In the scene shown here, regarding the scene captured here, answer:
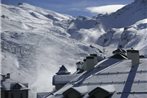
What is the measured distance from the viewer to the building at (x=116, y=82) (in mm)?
28578

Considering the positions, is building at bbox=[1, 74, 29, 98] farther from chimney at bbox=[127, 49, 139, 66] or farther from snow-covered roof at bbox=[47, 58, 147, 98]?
chimney at bbox=[127, 49, 139, 66]

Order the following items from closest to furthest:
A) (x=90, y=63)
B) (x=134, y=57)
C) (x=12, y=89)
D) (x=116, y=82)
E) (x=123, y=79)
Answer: (x=116, y=82)
(x=123, y=79)
(x=134, y=57)
(x=90, y=63)
(x=12, y=89)

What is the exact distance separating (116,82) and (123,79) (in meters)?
0.53

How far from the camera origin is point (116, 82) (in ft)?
99.1

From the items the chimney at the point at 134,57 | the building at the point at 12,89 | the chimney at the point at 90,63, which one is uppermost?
the chimney at the point at 134,57

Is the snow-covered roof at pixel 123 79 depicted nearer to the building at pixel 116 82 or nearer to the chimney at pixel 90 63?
the building at pixel 116 82

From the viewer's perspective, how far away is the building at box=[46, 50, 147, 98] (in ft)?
93.8

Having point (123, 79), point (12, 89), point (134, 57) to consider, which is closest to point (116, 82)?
point (123, 79)

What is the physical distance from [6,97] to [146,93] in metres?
57.6

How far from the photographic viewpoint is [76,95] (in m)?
29.7

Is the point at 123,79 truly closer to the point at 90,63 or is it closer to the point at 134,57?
the point at 134,57

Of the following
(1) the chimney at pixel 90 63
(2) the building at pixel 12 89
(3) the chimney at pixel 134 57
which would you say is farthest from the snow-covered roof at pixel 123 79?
(2) the building at pixel 12 89

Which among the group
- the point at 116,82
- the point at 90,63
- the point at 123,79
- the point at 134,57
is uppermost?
the point at 134,57

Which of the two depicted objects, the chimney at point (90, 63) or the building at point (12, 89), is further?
the building at point (12, 89)
